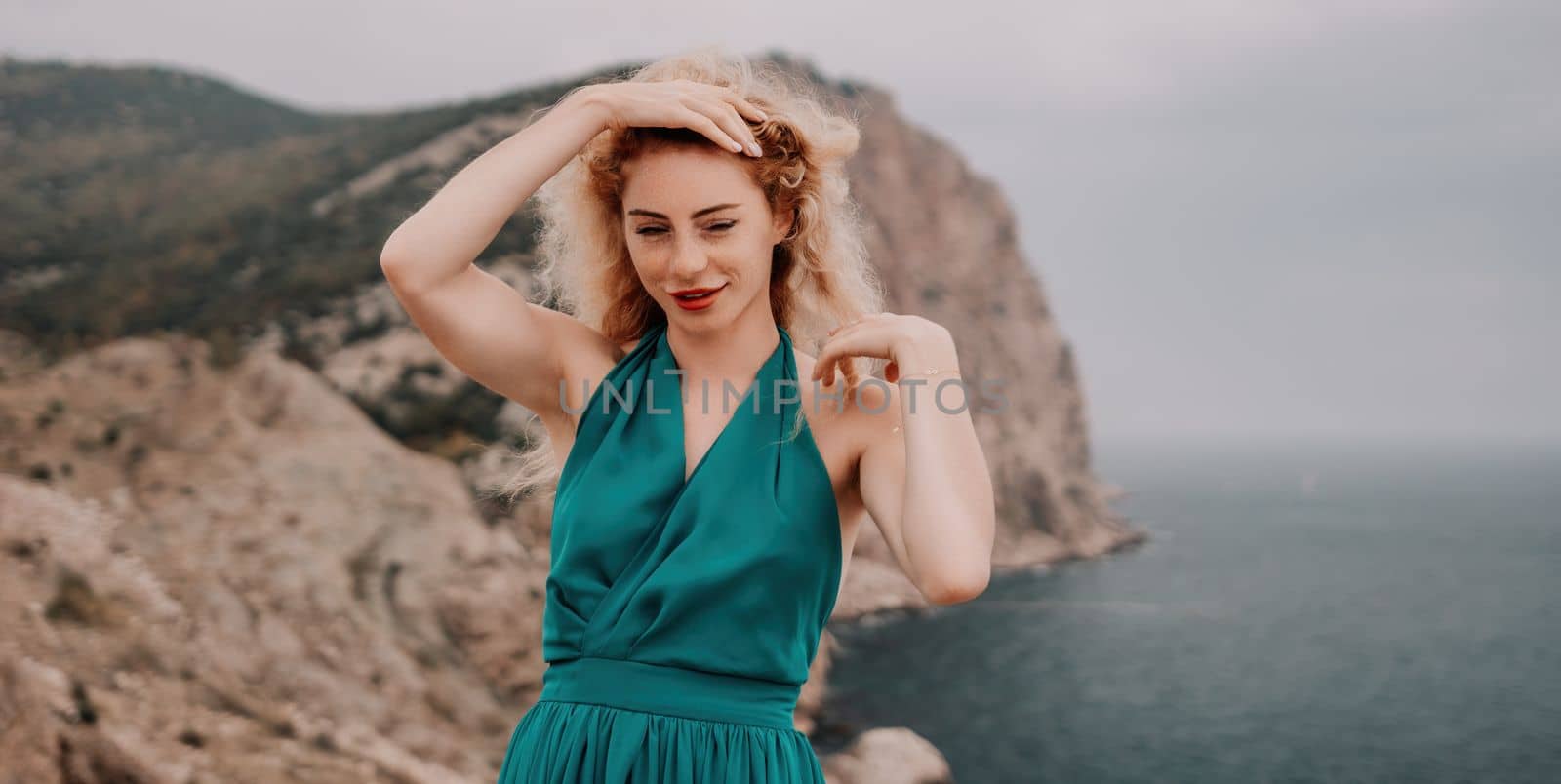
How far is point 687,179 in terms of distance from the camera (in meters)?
1.88

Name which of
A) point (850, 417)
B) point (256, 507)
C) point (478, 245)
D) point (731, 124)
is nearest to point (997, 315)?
point (256, 507)

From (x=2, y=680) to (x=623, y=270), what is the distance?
7.26 meters

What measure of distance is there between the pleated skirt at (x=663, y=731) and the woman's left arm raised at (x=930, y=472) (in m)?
0.38

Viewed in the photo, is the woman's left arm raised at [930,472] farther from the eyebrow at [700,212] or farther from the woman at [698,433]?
the eyebrow at [700,212]

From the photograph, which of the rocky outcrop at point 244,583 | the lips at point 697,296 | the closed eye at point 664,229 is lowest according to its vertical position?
the rocky outcrop at point 244,583

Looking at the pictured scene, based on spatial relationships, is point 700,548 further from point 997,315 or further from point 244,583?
point 997,315

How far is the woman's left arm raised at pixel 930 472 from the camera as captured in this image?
1.61 metres

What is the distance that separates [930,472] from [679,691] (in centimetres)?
58

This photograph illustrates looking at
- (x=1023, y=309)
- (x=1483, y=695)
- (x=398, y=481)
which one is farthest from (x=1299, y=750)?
(x=1023, y=309)

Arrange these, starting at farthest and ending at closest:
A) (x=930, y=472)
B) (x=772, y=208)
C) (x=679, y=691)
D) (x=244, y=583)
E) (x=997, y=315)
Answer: (x=997, y=315)
(x=244, y=583)
(x=772, y=208)
(x=679, y=691)
(x=930, y=472)

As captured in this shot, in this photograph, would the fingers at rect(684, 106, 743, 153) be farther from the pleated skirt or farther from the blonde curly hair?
the pleated skirt

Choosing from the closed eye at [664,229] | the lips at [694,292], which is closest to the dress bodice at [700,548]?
the lips at [694,292]

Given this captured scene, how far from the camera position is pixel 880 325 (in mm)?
1747

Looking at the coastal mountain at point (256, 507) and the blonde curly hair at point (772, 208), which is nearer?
the blonde curly hair at point (772, 208)
